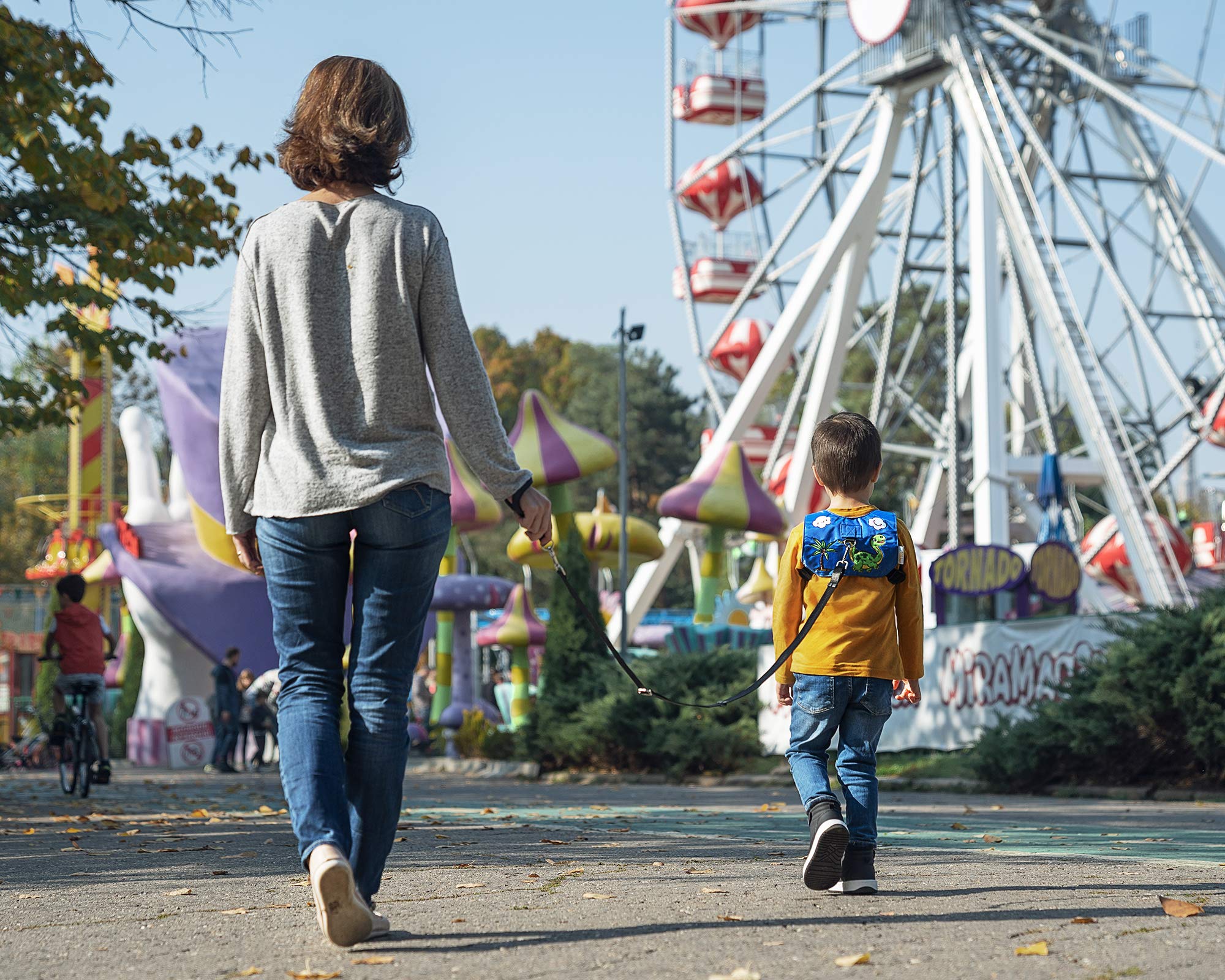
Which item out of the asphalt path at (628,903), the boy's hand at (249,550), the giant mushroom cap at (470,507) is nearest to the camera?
the asphalt path at (628,903)

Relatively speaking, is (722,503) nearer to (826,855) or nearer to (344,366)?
(826,855)

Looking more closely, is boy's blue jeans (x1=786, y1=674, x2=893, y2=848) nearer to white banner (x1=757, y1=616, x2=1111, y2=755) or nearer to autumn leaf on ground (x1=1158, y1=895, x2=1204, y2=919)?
autumn leaf on ground (x1=1158, y1=895, x2=1204, y2=919)

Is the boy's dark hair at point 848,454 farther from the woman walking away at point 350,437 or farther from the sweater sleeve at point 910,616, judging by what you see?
the woman walking away at point 350,437

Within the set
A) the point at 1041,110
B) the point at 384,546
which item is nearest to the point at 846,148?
the point at 1041,110

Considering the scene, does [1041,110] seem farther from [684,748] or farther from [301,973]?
[301,973]

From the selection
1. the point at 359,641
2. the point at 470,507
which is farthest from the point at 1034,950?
the point at 470,507

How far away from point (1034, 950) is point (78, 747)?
10.6 metres

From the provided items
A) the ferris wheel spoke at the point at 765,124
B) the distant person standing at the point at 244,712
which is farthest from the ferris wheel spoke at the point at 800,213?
the distant person standing at the point at 244,712

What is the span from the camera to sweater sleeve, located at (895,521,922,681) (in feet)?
15.5

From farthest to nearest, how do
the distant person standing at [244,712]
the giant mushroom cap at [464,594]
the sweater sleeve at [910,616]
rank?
the giant mushroom cap at [464,594] < the distant person standing at [244,712] < the sweater sleeve at [910,616]

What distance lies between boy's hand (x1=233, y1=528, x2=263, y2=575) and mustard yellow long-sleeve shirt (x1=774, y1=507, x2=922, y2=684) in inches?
55.7

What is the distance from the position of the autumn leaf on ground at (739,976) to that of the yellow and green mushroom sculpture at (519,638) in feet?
70.3

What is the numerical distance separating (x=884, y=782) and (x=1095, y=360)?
12041mm

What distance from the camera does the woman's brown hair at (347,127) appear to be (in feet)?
12.6
